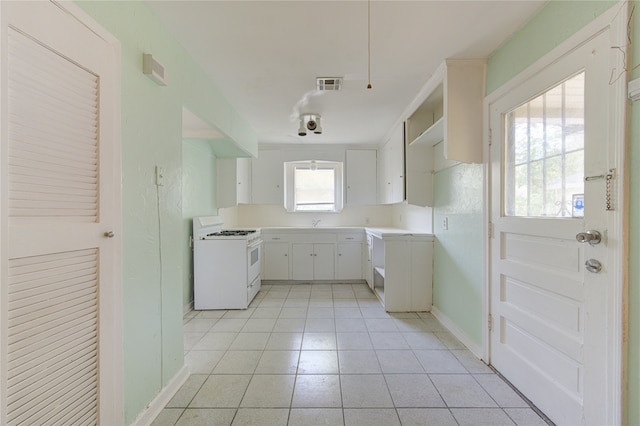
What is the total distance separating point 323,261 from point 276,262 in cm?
78

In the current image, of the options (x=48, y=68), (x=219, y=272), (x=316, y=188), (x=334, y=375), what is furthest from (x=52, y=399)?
(x=316, y=188)

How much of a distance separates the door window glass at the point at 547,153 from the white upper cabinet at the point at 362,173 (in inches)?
119

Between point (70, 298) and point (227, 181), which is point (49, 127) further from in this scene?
point (227, 181)

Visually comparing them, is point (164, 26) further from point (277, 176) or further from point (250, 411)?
point (277, 176)

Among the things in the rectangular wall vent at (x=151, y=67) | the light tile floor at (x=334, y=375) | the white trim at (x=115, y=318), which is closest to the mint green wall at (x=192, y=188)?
the light tile floor at (x=334, y=375)

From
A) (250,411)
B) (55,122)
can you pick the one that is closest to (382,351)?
(250,411)

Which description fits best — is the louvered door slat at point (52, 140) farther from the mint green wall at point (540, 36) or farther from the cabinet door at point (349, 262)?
the cabinet door at point (349, 262)

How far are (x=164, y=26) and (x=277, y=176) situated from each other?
3.26 metres

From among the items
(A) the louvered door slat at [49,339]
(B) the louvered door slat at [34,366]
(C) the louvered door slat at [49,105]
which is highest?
(C) the louvered door slat at [49,105]

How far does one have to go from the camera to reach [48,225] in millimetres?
1015

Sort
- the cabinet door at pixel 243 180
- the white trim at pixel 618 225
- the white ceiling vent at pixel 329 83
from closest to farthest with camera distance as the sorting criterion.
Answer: the white trim at pixel 618 225
the white ceiling vent at pixel 329 83
the cabinet door at pixel 243 180

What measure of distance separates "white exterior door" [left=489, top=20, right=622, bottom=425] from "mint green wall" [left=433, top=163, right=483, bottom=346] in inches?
7.8

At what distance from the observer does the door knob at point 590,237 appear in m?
1.27

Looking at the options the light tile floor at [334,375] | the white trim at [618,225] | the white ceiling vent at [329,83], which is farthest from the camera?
the white ceiling vent at [329,83]
